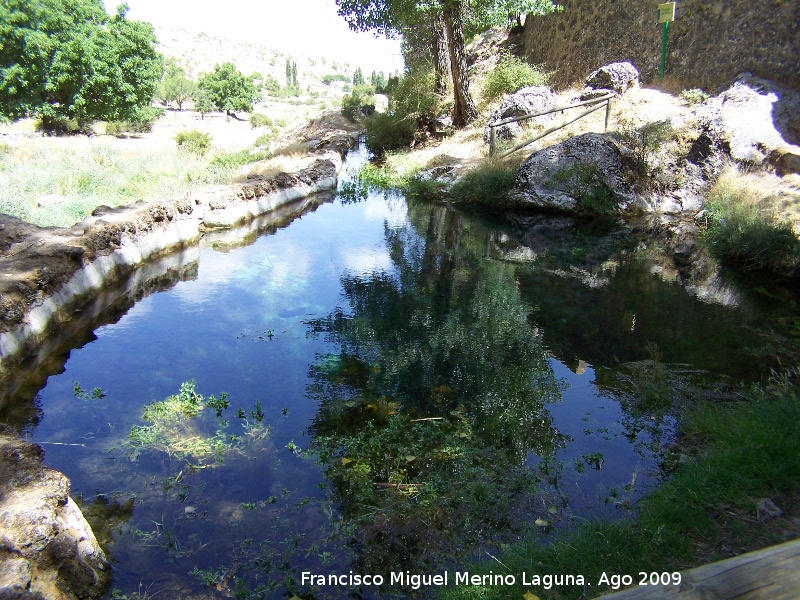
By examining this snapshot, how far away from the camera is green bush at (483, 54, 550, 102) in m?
20.2

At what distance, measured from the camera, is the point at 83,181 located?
42.8 feet

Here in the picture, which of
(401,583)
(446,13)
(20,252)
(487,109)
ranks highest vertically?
(446,13)

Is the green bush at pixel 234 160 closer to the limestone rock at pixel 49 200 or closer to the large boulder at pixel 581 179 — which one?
the limestone rock at pixel 49 200

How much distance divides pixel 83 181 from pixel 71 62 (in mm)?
27224

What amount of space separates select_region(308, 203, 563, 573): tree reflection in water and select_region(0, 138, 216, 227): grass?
5.58 metres

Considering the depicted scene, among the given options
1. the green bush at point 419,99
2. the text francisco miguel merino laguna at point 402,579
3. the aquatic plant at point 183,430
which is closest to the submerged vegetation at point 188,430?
the aquatic plant at point 183,430

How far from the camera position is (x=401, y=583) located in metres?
3.24

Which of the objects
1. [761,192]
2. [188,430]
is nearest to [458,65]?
[761,192]

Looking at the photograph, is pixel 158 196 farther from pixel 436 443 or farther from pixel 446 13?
pixel 446 13

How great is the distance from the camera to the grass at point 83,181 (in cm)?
1038

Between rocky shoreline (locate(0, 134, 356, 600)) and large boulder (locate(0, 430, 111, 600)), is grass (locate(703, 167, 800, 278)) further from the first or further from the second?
large boulder (locate(0, 430, 111, 600))

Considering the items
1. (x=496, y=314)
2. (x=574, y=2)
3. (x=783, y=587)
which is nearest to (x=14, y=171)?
(x=496, y=314)

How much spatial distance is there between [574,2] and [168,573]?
23434 mm

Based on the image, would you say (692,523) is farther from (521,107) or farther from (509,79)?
(509,79)
